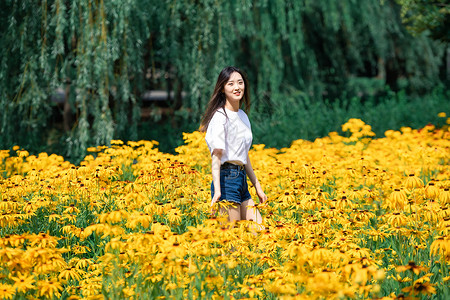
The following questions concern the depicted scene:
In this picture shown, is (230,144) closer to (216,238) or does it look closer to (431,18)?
(216,238)

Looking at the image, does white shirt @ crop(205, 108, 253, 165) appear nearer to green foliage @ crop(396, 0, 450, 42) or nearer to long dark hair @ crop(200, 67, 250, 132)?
long dark hair @ crop(200, 67, 250, 132)

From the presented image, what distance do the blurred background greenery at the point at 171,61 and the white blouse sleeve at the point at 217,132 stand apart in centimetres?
307

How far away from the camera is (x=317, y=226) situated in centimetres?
332

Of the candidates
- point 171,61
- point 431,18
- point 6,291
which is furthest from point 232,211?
point 431,18

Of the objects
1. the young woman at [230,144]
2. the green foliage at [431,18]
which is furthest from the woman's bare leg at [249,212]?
the green foliage at [431,18]

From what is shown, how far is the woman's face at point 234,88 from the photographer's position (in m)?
3.69

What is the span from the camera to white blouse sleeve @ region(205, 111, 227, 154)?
3.50m

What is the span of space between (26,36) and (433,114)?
23.4ft

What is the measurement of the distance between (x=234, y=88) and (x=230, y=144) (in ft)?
1.30

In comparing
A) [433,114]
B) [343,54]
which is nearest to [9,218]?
[433,114]

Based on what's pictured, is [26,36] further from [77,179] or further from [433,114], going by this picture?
[433,114]

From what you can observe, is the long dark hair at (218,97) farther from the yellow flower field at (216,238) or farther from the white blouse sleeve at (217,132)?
the yellow flower field at (216,238)

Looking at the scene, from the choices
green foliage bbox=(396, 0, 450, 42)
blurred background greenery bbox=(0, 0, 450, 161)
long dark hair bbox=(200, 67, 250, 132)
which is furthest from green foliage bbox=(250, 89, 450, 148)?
long dark hair bbox=(200, 67, 250, 132)

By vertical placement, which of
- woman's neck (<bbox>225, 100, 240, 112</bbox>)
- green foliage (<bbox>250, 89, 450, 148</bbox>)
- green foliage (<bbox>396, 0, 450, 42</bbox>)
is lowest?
green foliage (<bbox>250, 89, 450, 148</bbox>)
